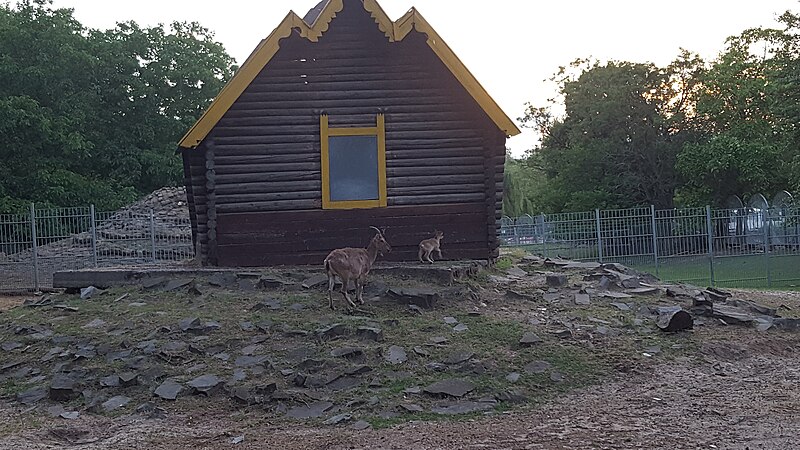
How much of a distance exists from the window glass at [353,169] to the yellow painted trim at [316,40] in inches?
70.1

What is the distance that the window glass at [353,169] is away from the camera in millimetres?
14086

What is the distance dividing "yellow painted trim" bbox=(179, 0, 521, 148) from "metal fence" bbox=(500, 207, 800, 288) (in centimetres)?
1128

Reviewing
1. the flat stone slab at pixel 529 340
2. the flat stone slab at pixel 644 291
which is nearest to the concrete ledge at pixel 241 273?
the flat stone slab at pixel 644 291

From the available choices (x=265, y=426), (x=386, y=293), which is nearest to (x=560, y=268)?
(x=386, y=293)

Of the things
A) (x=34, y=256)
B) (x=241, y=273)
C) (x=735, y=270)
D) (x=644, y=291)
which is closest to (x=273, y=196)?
(x=241, y=273)

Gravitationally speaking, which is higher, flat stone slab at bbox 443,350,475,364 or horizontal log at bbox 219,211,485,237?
horizontal log at bbox 219,211,485,237

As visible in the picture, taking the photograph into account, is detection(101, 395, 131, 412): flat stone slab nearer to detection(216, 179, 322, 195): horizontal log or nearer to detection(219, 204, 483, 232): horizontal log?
detection(219, 204, 483, 232): horizontal log

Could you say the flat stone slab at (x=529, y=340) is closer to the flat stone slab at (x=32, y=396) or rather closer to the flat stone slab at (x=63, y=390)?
the flat stone slab at (x=63, y=390)

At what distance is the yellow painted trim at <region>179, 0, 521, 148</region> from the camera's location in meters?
13.4

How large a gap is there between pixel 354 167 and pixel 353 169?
1.6 inches

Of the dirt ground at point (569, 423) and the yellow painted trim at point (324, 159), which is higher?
the yellow painted trim at point (324, 159)

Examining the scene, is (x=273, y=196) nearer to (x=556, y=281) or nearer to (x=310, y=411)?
(x=556, y=281)

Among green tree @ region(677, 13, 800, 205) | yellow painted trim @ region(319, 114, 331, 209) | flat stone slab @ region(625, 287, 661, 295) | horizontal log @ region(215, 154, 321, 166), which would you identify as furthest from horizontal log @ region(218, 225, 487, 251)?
green tree @ region(677, 13, 800, 205)

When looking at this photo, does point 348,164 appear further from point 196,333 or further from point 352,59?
point 196,333
